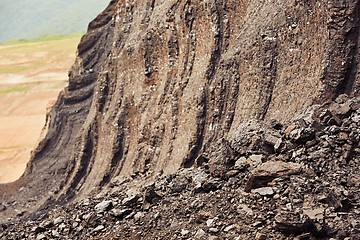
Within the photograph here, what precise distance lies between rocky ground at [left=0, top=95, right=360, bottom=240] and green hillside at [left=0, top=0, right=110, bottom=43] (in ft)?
383

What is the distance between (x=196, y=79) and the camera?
63.7 ft

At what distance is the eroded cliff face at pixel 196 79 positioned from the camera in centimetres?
1611

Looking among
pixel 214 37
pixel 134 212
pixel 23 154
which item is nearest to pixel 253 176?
pixel 134 212

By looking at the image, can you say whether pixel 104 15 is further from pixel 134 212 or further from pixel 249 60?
pixel 134 212

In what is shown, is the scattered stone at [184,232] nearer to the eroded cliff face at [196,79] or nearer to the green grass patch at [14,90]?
the eroded cliff face at [196,79]

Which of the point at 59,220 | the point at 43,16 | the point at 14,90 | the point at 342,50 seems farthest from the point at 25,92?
the point at 43,16

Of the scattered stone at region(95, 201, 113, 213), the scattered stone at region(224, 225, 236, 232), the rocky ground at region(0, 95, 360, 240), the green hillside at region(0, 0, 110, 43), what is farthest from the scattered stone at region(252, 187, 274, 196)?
the green hillside at region(0, 0, 110, 43)

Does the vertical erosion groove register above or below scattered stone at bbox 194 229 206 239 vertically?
above

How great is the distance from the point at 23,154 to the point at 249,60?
95.6 feet

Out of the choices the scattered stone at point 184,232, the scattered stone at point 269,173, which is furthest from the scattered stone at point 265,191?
the scattered stone at point 184,232

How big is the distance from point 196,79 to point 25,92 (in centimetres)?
4955

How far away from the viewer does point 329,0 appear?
1600 cm

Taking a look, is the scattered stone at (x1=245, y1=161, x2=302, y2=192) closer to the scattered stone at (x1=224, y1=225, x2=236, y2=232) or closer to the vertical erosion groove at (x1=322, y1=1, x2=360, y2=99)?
the scattered stone at (x1=224, y1=225, x2=236, y2=232)

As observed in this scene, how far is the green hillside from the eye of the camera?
134 m
